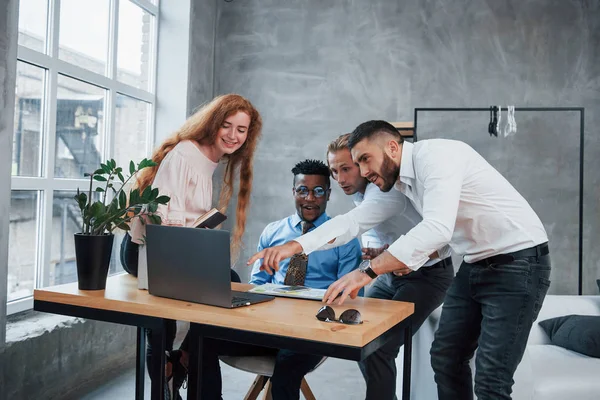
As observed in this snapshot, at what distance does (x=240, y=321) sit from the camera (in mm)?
1630

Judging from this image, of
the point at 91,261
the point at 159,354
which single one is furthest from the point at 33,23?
the point at 159,354

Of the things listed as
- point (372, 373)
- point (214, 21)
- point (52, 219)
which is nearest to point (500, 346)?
point (372, 373)

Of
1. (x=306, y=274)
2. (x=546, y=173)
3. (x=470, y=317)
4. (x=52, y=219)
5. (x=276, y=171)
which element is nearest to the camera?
(x=470, y=317)

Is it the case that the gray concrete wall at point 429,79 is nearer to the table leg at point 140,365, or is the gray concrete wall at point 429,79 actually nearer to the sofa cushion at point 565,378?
the sofa cushion at point 565,378

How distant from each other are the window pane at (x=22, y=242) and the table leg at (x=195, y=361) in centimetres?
165

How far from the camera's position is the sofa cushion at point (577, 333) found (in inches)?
105

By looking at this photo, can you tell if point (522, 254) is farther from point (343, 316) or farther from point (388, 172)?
point (343, 316)

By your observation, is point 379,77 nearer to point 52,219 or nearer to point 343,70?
point 343,70

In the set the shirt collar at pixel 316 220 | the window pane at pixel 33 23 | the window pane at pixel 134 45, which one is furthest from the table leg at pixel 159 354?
the window pane at pixel 134 45

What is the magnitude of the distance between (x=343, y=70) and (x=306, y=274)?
227 cm

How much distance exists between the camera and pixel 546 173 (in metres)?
4.46

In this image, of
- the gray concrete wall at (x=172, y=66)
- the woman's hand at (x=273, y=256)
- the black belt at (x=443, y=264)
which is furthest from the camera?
the gray concrete wall at (x=172, y=66)

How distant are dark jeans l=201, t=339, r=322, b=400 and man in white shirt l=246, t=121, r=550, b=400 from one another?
41 cm

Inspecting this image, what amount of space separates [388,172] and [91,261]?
1119 mm
